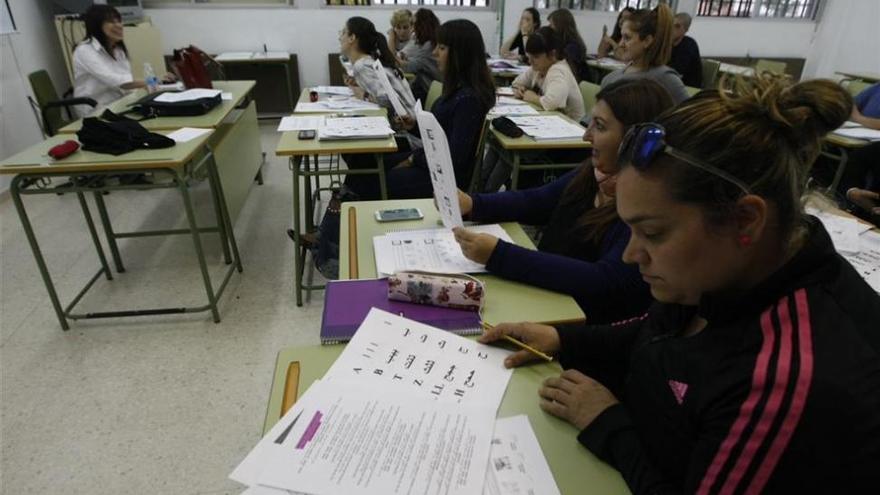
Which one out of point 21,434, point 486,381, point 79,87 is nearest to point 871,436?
point 486,381

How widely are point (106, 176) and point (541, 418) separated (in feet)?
7.92

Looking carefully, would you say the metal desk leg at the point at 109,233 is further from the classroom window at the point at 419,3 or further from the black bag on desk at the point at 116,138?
the classroom window at the point at 419,3

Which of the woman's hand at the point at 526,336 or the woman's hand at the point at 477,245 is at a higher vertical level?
the woman's hand at the point at 477,245

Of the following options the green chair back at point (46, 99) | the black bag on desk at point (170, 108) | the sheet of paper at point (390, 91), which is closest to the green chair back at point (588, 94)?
the sheet of paper at point (390, 91)

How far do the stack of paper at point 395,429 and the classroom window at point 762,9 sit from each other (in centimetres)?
708

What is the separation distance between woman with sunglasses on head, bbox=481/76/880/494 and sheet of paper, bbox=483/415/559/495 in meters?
0.08

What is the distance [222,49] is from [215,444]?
5.26 metres

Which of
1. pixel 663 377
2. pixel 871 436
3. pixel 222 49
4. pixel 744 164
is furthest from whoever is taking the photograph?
pixel 222 49

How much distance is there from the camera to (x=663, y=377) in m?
0.71

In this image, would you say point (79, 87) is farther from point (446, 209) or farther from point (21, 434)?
point (446, 209)

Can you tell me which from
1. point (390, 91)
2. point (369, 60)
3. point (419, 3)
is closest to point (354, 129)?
point (390, 91)

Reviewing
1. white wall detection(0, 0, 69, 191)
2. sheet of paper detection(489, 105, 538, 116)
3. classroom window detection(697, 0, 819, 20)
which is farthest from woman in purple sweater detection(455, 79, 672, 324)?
classroom window detection(697, 0, 819, 20)

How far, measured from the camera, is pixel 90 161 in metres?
1.97

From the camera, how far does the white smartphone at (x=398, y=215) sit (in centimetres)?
149
